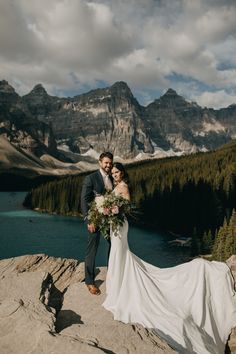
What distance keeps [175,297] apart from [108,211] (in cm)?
318

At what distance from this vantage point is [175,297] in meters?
12.3

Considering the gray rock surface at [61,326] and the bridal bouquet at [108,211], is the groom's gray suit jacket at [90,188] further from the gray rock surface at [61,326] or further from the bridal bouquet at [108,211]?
the gray rock surface at [61,326]

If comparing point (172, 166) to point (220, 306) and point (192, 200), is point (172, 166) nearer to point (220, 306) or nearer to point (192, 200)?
→ point (192, 200)

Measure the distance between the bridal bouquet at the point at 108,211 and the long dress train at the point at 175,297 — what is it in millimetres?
309

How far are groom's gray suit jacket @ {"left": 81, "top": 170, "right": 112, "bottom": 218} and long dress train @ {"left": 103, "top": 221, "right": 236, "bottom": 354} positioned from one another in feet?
4.20

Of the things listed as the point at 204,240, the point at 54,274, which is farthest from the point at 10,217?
the point at 54,274

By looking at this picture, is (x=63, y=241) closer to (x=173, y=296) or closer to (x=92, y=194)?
(x=92, y=194)

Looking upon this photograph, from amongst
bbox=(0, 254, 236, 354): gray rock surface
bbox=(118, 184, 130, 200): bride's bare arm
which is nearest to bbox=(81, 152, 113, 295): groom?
bbox=(118, 184, 130, 200): bride's bare arm

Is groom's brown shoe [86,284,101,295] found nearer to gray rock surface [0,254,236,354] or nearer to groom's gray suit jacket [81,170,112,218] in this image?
gray rock surface [0,254,236,354]

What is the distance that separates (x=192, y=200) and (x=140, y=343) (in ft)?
382

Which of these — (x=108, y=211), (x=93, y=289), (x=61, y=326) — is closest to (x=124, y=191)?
(x=108, y=211)

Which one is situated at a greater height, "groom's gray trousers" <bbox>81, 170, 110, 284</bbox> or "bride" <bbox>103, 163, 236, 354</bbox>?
"groom's gray trousers" <bbox>81, 170, 110, 284</bbox>

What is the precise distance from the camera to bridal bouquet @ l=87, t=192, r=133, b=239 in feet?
41.3

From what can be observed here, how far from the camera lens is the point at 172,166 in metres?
161
